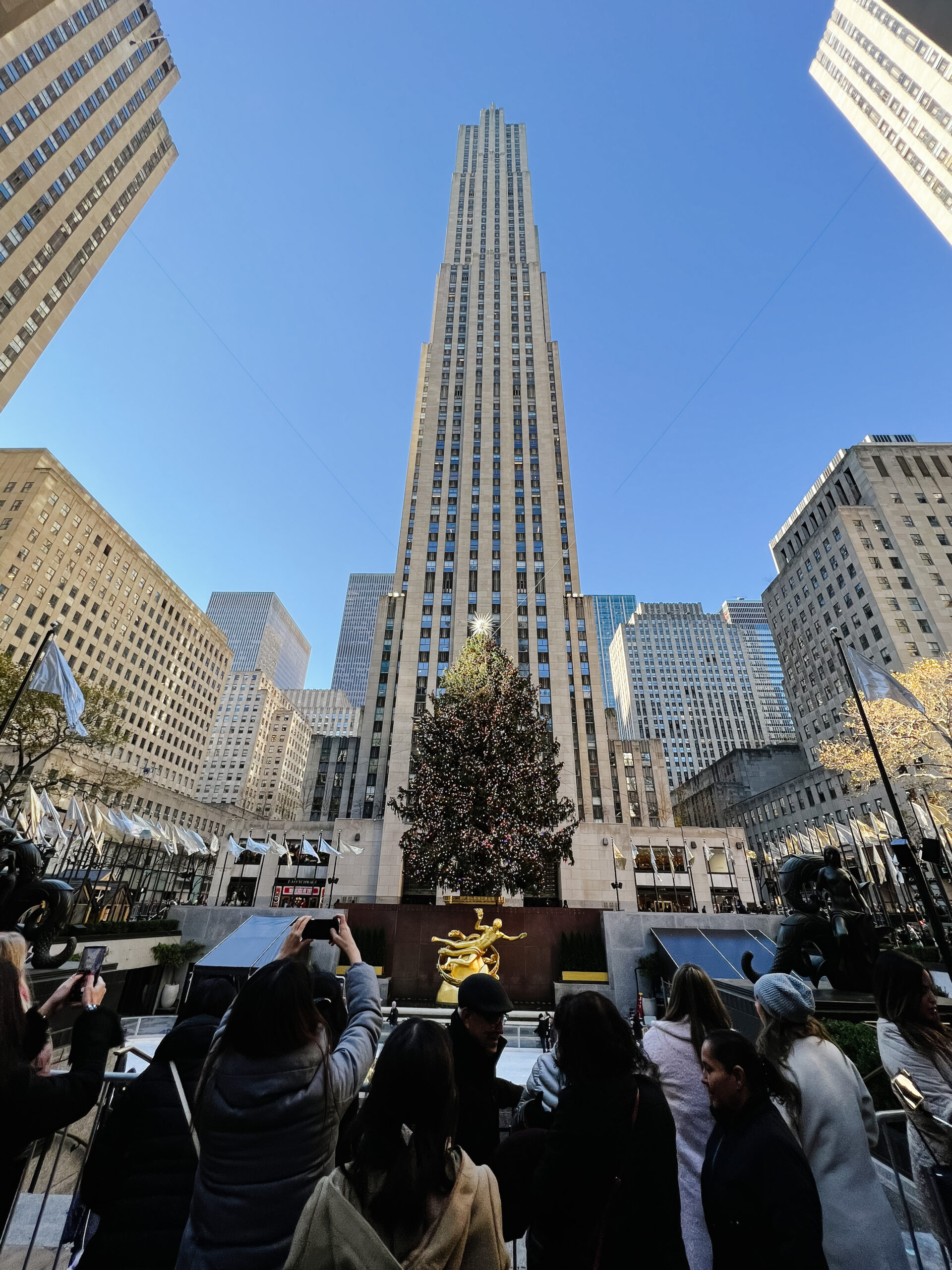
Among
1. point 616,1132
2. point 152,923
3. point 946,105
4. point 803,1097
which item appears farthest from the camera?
point 946,105

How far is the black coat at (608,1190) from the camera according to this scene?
103 inches

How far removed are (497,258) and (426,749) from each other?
7724 cm

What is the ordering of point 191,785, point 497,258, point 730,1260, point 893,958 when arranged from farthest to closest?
1. point 191,785
2. point 497,258
3. point 893,958
4. point 730,1260

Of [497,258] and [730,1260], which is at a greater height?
[497,258]

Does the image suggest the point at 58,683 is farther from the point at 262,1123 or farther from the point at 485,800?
the point at 485,800

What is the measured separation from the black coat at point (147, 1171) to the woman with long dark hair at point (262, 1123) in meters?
0.59

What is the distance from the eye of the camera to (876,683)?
1561 cm

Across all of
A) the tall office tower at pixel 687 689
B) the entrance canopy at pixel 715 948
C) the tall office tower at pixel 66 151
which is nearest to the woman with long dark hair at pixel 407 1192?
the entrance canopy at pixel 715 948

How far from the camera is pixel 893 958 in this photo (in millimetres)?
4520

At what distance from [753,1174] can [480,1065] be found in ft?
4.99

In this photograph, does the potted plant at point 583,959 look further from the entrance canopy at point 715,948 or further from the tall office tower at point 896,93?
the tall office tower at point 896,93

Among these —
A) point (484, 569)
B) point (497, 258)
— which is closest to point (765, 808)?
point (484, 569)

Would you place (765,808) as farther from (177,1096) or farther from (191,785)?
(191,785)

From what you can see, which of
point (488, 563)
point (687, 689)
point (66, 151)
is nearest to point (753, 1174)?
point (488, 563)
